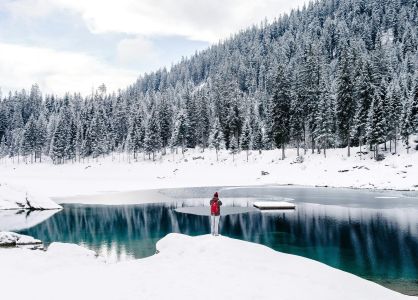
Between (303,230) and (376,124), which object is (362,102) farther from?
(303,230)

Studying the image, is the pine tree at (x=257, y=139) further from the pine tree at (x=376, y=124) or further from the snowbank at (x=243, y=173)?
the pine tree at (x=376, y=124)

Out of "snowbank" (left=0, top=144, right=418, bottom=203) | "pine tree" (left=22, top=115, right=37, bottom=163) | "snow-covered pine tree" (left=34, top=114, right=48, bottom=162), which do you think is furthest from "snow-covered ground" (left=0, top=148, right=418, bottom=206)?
"snow-covered pine tree" (left=34, top=114, right=48, bottom=162)

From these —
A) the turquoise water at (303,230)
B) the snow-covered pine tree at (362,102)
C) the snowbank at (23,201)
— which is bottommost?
the turquoise water at (303,230)

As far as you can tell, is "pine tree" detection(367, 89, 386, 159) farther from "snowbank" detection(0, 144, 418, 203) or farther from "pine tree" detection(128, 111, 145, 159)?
"pine tree" detection(128, 111, 145, 159)

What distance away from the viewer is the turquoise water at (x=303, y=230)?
21375 mm

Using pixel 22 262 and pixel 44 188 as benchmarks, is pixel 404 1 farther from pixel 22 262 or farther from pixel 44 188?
pixel 22 262

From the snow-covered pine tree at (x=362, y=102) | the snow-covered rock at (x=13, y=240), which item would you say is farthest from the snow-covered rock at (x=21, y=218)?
the snow-covered pine tree at (x=362, y=102)

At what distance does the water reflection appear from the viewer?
69.3 feet

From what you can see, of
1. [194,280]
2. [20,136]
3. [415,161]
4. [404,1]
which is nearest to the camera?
[194,280]

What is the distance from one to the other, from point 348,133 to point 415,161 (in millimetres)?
13196

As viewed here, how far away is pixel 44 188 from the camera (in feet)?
219

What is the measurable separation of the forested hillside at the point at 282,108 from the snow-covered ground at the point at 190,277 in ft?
194

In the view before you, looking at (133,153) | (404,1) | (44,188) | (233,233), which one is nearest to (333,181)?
(233,233)

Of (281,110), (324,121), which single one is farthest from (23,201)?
(324,121)
